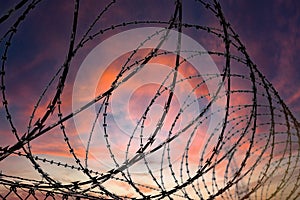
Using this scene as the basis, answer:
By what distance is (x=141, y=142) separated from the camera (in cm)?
706

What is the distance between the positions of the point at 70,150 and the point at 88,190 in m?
0.74

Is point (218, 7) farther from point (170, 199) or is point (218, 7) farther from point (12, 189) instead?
point (12, 189)

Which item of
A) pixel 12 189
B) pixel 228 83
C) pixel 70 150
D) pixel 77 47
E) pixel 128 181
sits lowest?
pixel 12 189

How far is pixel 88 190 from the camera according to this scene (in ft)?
20.4

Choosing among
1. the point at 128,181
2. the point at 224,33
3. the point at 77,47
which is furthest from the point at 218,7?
the point at 128,181

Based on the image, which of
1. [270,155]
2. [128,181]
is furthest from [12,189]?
[270,155]

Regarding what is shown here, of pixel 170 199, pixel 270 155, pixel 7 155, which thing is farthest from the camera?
pixel 270 155

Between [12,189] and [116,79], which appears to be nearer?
[12,189]

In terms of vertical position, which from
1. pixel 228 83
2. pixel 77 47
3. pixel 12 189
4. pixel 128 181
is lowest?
pixel 12 189

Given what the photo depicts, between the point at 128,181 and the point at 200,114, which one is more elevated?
the point at 200,114

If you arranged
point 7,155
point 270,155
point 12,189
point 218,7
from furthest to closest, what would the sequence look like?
point 270,155, point 218,7, point 7,155, point 12,189

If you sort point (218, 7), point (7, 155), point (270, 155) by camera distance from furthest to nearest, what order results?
1. point (270, 155)
2. point (218, 7)
3. point (7, 155)

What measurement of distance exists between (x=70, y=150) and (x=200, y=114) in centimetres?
220

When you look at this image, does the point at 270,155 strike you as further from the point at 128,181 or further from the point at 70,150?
the point at 70,150
